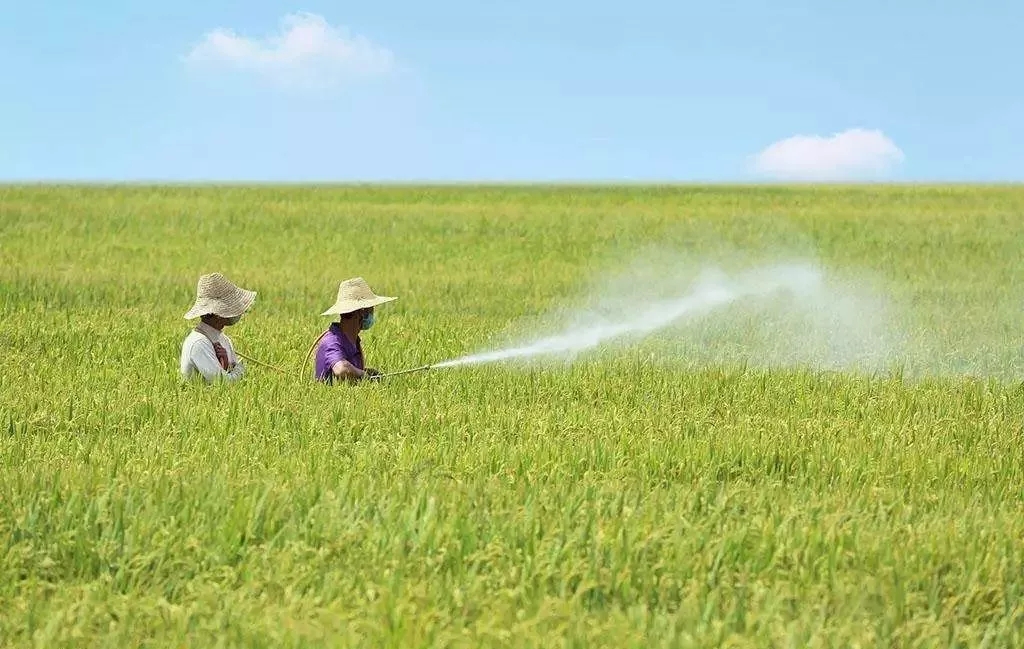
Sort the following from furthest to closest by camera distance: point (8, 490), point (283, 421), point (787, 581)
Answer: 1. point (283, 421)
2. point (8, 490)
3. point (787, 581)

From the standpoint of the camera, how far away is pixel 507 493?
6.14 meters

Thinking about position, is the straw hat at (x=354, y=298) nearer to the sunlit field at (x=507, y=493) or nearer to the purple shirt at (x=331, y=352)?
the purple shirt at (x=331, y=352)

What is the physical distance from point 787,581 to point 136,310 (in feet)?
41.1

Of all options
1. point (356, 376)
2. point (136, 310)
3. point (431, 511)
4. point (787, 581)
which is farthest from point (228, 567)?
point (136, 310)

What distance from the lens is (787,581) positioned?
5070 millimetres

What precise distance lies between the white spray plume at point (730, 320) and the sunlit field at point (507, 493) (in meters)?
0.21

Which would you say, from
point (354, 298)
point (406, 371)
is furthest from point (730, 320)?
point (354, 298)

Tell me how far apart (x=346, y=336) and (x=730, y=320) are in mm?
7215

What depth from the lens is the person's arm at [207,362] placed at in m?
9.34

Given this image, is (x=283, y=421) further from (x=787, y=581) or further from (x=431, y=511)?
(x=787, y=581)

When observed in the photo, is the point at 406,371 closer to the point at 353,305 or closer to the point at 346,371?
the point at 346,371

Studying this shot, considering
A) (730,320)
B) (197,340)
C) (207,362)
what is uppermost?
(197,340)

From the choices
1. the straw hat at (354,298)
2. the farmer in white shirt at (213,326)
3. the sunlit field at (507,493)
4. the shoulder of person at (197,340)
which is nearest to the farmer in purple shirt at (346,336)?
the straw hat at (354,298)

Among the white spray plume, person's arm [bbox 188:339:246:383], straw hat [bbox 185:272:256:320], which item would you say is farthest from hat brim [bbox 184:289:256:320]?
the white spray plume
